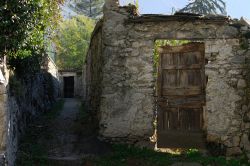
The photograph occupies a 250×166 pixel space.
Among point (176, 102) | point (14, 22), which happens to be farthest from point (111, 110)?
point (14, 22)

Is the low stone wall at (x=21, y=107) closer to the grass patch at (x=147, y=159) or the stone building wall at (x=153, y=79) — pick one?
the grass patch at (x=147, y=159)

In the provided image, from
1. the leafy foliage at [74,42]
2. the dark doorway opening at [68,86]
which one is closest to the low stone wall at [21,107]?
the dark doorway opening at [68,86]

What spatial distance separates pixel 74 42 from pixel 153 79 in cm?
2793

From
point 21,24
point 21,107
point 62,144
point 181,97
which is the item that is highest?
point 21,24

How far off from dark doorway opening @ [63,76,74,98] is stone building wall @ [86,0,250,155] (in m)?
20.7

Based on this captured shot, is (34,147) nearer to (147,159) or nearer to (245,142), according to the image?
(147,159)

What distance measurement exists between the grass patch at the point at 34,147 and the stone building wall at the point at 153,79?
156 cm

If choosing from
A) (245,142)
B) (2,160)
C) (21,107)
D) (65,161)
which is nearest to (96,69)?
(21,107)

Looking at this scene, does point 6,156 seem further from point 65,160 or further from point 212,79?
point 212,79

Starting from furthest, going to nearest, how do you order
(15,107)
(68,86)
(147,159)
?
(68,86) → (15,107) → (147,159)

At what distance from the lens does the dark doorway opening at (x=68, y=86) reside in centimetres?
3006

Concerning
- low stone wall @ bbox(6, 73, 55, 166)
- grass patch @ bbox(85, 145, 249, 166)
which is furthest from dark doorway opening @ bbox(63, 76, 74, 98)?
grass patch @ bbox(85, 145, 249, 166)

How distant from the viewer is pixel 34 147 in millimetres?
9430

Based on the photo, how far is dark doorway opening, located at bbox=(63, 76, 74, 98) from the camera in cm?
3006
